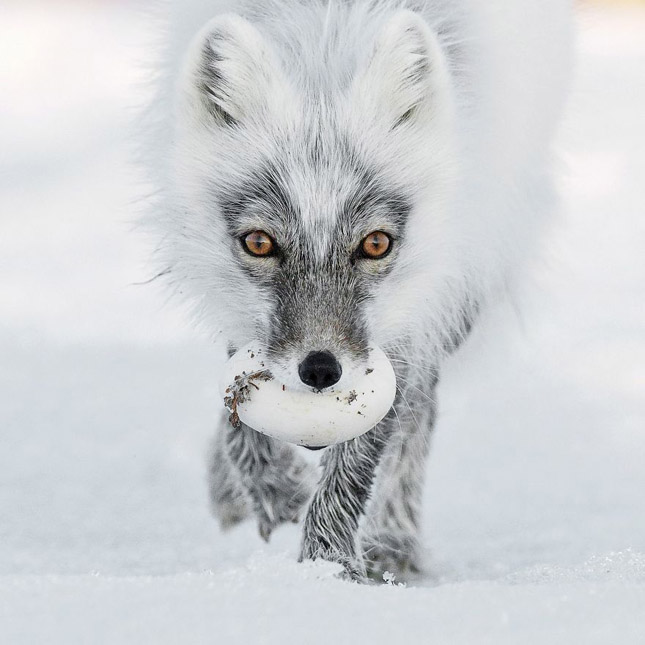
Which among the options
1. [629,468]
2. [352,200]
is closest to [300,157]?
[352,200]

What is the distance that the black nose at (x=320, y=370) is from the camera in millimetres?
3371

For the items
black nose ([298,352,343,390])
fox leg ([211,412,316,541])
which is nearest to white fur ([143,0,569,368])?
black nose ([298,352,343,390])

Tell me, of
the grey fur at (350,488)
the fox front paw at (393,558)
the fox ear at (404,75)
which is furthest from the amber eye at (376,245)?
the fox front paw at (393,558)

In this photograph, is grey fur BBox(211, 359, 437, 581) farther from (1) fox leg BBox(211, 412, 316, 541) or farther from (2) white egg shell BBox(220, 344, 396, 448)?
(2) white egg shell BBox(220, 344, 396, 448)

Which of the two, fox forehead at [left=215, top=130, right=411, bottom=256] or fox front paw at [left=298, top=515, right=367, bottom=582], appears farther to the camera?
fox front paw at [left=298, top=515, right=367, bottom=582]

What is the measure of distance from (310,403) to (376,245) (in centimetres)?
57

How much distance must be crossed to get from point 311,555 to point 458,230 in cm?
137

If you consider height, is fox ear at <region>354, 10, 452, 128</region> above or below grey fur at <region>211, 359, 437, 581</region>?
above

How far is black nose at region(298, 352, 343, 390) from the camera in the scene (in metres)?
3.37

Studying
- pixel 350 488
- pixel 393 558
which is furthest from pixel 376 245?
pixel 393 558

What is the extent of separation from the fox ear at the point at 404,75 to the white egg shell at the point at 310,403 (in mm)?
793

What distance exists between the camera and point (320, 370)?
337 centimetres

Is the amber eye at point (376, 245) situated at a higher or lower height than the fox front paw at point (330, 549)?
higher

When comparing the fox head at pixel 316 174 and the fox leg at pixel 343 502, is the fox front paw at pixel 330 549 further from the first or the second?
the fox head at pixel 316 174
